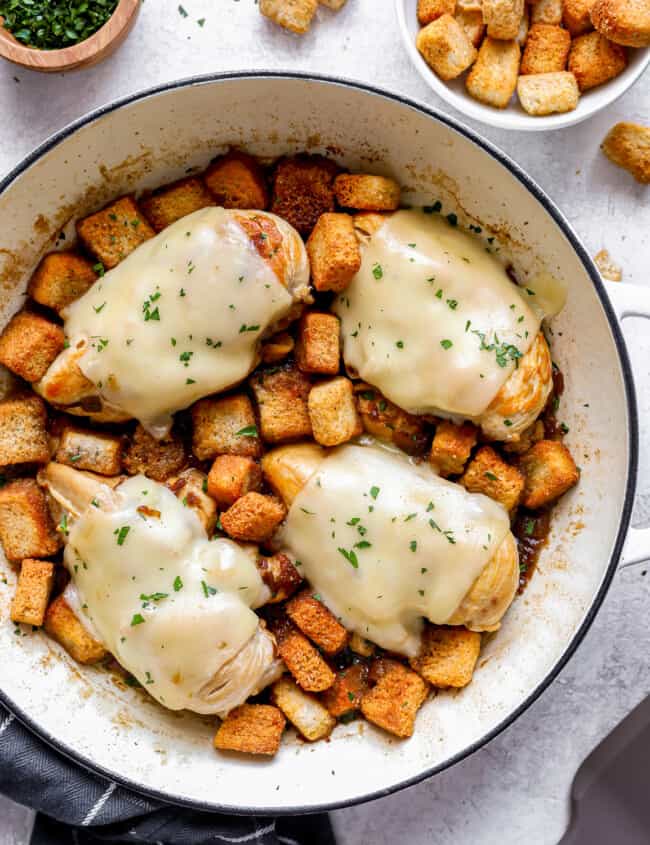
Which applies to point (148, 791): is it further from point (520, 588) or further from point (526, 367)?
point (526, 367)

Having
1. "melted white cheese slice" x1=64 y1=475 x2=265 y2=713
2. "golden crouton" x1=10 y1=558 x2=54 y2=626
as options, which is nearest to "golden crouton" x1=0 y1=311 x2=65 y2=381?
"melted white cheese slice" x1=64 y1=475 x2=265 y2=713

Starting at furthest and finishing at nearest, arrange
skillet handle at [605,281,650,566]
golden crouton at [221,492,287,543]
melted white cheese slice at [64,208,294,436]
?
golden crouton at [221,492,287,543]
melted white cheese slice at [64,208,294,436]
skillet handle at [605,281,650,566]

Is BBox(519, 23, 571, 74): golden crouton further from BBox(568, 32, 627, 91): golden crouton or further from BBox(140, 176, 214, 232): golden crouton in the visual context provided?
BBox(140, 176, 214, 232): golden crouton

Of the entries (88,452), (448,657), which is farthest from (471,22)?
(448,657)

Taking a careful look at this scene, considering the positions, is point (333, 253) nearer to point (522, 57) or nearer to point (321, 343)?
point (321, 343)

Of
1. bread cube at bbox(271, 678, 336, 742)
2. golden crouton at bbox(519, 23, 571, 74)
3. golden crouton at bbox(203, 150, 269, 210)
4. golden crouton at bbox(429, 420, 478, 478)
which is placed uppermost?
golden crouton at bbox(203, 150, 269, 210)
